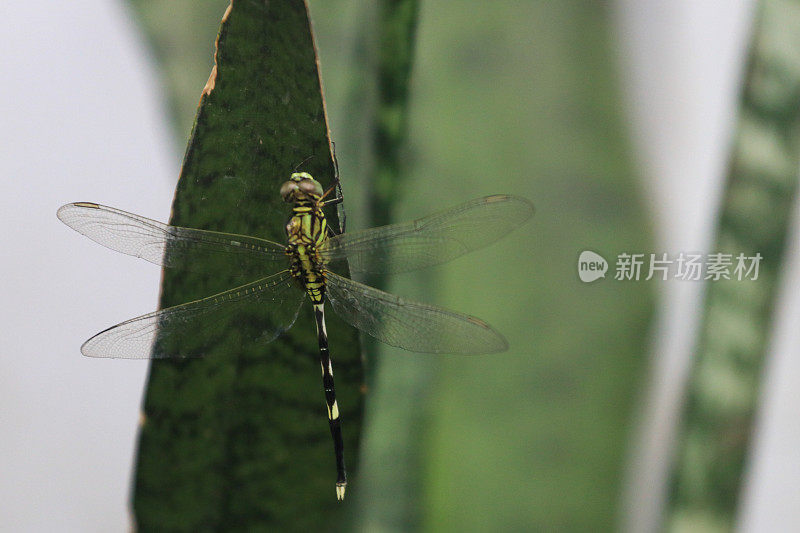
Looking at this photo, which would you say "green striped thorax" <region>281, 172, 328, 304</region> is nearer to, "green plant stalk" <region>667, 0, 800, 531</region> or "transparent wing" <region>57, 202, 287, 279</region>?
"transparent wing" <region>57, 202, 287, 279</region>

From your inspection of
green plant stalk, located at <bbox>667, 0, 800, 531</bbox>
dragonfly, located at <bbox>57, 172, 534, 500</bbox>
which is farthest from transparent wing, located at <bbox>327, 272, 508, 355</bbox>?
green plant stalk, located at <bbox>667, 0, 800, 531</bbox>

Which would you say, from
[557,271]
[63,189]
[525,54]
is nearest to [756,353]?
[557,271]

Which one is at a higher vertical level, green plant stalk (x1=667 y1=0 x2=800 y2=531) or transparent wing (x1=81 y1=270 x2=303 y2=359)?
green plant stalk (x1=667 y1=0 x2=800 y2=531)

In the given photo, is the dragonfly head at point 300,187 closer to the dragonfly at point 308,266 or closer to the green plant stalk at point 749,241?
the dragonfly at point 308,266

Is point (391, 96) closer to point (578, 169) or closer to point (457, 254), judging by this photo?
point (457, 254)

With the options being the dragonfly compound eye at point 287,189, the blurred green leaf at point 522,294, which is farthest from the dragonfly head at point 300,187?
the blurred green leaf at point 522,294

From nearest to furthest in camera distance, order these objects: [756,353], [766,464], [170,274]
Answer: [170,274] → [756,353] → [766,464]
